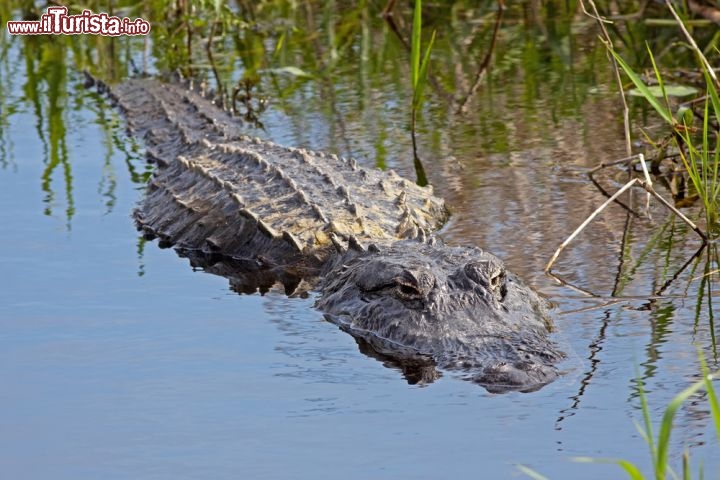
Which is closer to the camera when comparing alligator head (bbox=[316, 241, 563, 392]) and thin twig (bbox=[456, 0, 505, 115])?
alligator head (bbox=[316, 241, 563, 392])

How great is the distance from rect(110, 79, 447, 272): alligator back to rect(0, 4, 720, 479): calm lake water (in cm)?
26

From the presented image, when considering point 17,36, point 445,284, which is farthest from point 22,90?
point 445,284

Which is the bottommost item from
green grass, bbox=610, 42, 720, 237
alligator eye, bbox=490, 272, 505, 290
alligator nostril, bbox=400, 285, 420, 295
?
alligator nostril, bbox=400, 285, 420, 295

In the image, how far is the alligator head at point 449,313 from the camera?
16.1ft

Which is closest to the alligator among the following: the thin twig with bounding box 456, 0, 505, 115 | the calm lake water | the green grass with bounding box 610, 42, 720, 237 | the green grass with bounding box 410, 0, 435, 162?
the calm lake water

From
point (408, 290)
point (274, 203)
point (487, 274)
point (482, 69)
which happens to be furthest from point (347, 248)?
point (482, 69)

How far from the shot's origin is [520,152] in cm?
848

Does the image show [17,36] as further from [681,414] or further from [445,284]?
[681,414]

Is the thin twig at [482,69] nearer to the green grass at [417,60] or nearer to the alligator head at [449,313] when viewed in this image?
the green grass at [417,60]

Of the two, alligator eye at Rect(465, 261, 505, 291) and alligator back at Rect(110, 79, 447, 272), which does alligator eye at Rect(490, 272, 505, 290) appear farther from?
alligator back at Rect(110, 79, 447, 272)

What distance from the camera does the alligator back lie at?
6.85m

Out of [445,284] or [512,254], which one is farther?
[512,254]

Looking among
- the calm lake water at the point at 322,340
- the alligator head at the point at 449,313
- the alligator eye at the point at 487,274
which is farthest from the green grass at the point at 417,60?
the alligator eye at the point at 487,274

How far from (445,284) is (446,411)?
3.73ft
